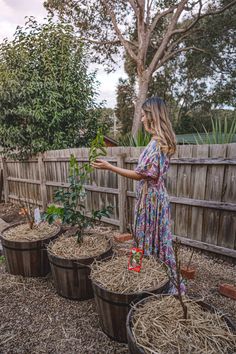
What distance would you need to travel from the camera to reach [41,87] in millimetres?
5195

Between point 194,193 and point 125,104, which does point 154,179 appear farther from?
point 125,104

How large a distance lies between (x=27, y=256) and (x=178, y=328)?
1868 mm

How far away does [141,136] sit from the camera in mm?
3865

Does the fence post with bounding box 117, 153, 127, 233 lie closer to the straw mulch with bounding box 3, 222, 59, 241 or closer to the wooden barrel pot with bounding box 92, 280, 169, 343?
the straw mulch with bounding box 3, 222, 59, 241

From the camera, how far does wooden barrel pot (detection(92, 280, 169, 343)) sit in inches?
58.6

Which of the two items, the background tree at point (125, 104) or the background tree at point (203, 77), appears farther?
the background tree at point (125, 104)

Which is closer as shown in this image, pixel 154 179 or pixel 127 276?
pixel 127 276

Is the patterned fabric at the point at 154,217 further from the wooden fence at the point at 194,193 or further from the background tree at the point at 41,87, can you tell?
the background tree at the point at 41,87

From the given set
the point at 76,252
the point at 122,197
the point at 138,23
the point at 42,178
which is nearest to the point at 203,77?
the point at 138,23

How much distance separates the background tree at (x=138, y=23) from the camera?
9938 mm

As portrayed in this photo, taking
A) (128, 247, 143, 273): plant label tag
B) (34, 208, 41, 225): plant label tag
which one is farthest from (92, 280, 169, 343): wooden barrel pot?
(34, 208, 41, 225): plant label tag

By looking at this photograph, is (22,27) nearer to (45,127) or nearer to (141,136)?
(45,127)

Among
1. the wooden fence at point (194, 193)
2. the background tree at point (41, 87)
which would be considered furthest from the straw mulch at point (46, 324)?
the background tree at point (41, 87)

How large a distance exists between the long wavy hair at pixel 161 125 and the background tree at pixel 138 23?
8.84 meters
